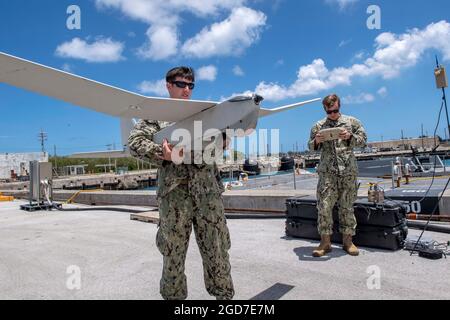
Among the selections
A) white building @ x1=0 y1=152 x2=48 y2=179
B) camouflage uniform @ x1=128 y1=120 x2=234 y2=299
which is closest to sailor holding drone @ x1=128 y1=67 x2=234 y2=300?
camouflage uniform @ x1=128 y1=120 x2=234 y2=299

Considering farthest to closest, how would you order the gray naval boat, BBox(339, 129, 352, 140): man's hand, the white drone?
1. the gray naval boat
2. BBox(339, 129, 352, 140): man's hand
3. the white drone

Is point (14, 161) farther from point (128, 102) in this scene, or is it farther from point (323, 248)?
point (128, 102)

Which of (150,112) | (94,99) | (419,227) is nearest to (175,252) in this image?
(150,112)

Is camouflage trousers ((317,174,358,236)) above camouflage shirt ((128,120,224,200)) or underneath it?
underneath

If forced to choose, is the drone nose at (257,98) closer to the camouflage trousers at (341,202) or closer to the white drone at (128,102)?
the white drone at (128,102)

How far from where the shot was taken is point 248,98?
2576 mm

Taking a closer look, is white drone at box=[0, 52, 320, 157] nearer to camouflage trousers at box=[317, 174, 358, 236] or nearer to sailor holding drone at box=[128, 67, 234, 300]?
sailor holding drone at box=[128, 67, 234, 300]

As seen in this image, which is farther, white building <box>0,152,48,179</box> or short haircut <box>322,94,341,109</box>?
white building <box>0,152,48,179</box>

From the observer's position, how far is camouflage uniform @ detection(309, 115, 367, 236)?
446 centimetres

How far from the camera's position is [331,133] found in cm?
429

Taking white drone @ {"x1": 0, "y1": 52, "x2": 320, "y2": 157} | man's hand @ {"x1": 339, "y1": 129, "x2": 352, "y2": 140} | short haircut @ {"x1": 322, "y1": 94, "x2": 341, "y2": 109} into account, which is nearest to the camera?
white drone @ {"x1": 0, "y1": 52, "x2": 320, "y2": 157}

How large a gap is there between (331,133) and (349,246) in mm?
1565

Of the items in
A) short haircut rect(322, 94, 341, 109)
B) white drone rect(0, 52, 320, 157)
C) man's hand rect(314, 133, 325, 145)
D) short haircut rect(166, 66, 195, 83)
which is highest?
short haircut rect(322, 94, 341, 109)
